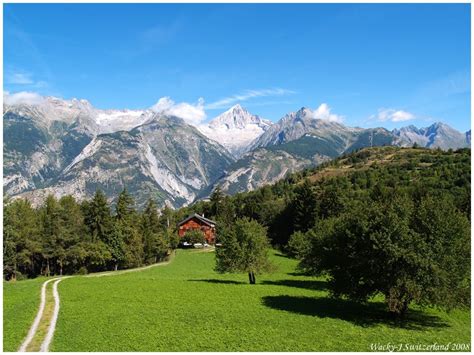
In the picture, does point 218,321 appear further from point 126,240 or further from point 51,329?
point 126,240

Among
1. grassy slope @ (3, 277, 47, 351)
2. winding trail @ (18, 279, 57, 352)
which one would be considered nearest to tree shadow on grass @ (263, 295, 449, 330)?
winding trail @ (18, 279, 57, 352)

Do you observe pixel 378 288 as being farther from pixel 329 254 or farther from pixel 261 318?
pixel 261 318

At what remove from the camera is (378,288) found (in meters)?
36.2

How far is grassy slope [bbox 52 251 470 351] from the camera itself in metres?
28.3

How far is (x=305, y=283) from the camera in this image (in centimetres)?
6188

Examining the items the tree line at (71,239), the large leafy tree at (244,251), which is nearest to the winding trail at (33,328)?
the large leafy tree at (244,251)

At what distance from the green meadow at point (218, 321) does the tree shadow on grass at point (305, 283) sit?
557cm

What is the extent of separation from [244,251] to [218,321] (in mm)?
24042

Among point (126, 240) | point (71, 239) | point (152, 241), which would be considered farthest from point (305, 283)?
point (152, 241)

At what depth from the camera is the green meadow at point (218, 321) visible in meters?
28.3

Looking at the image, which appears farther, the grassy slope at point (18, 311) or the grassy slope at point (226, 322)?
the grassy slope at point (226, 322)

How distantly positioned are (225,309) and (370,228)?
47.6 feet

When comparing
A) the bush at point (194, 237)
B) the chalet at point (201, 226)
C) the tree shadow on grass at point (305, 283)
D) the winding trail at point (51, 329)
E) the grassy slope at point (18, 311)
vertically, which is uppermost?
the chalet at point (201, 226)

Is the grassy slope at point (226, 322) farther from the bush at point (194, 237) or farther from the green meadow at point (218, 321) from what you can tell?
the bush at point (194, 237)
